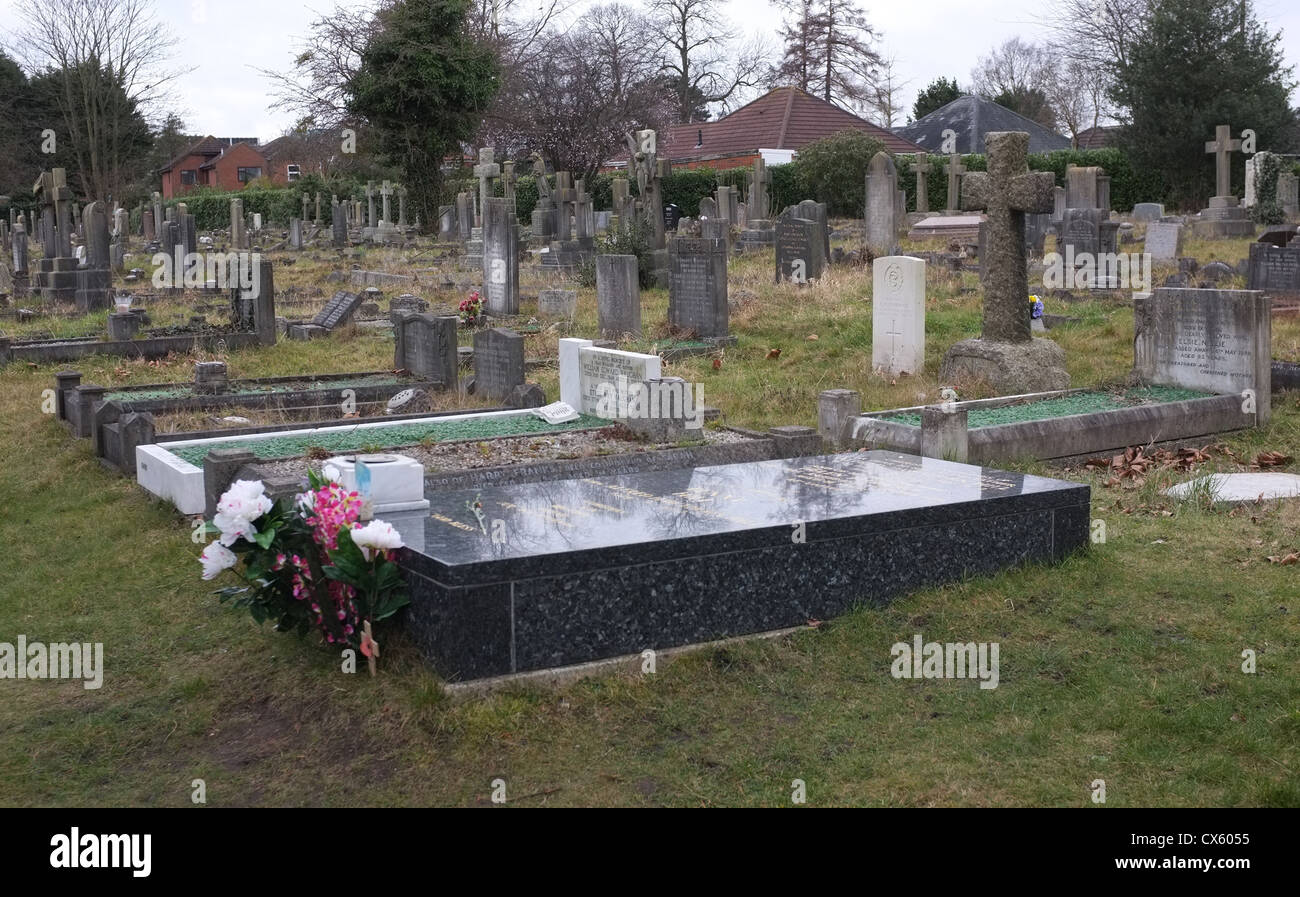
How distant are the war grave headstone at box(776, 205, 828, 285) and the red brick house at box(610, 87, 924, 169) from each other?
2610 centimetres

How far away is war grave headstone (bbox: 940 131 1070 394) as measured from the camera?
11.9 m

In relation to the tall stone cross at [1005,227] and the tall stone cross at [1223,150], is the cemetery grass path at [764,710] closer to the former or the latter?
the tall stone cross at [1005,227]

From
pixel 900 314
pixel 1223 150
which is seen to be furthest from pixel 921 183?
pixel 900 314

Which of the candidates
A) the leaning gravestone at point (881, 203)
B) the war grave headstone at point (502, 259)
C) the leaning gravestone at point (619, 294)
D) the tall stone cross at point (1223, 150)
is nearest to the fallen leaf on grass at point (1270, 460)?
the leaning gravestone at point (619, 294)

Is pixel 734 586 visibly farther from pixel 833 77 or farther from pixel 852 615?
pixel 833 77

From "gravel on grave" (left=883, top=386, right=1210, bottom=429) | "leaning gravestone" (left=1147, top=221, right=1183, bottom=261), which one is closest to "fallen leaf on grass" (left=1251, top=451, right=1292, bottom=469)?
"gravel on grave" (left=883, top=386, right=1210, bottom=429)

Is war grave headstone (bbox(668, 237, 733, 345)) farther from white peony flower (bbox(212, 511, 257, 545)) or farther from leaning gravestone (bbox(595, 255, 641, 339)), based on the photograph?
white peony flower (bbox(212, 511, 257, 545))

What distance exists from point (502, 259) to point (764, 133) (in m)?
29.4

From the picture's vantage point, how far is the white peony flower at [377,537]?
5566 mm

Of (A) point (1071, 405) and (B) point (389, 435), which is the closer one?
(B) point (389, 435)

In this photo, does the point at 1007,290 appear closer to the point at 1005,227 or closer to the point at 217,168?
the point at 1005,227

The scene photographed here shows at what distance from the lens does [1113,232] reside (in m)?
20.3

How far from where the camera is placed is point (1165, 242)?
74.4ft

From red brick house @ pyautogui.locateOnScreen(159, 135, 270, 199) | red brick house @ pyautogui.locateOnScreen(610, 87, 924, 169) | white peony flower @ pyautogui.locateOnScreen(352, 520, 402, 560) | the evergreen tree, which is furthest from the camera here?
red brick house @ pyautogui.locateOnScreen(159, 135, 270, 199)
